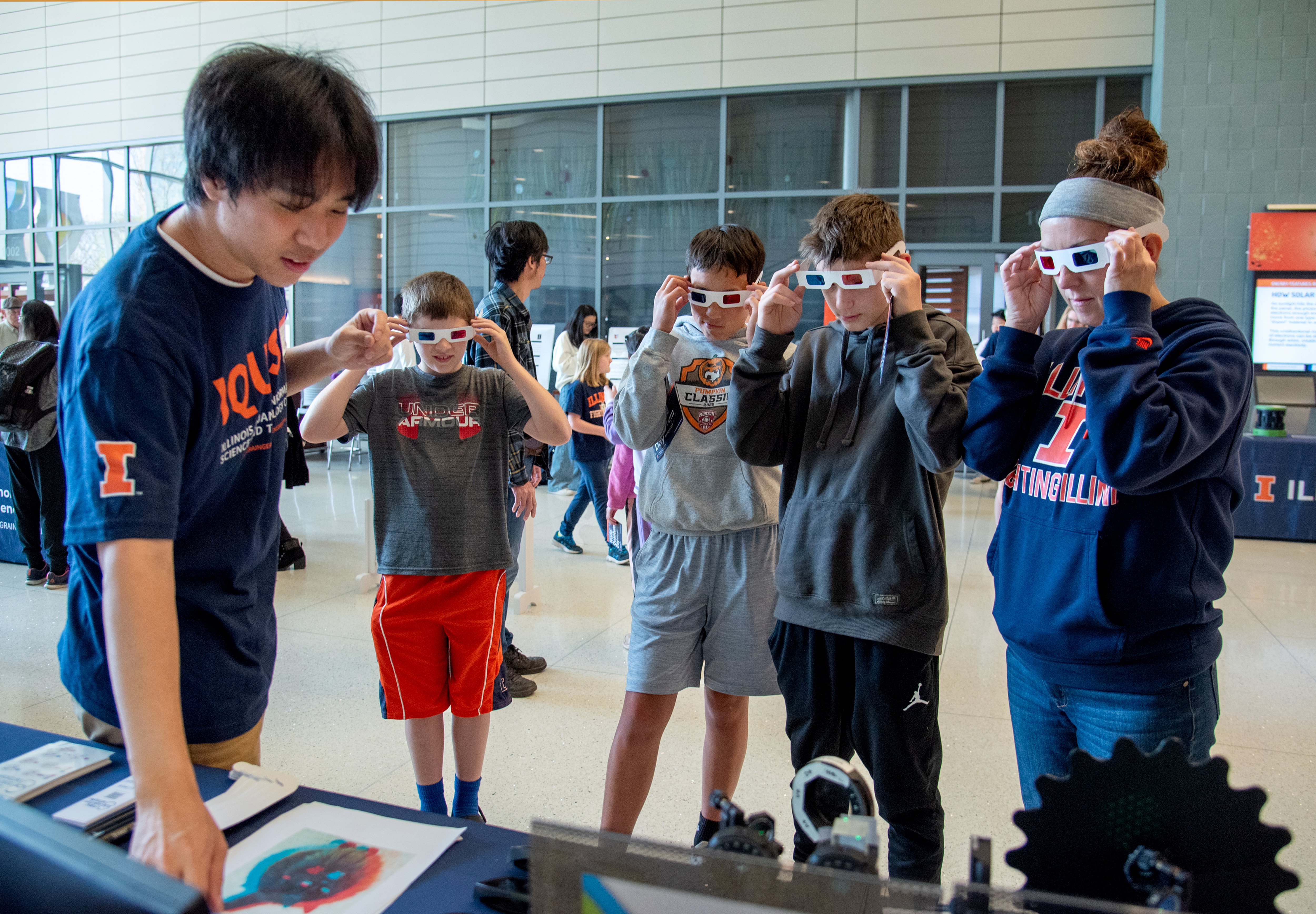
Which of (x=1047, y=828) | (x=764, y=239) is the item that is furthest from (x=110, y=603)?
(x=764, y=239)

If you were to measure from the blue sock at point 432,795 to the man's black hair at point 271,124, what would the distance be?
5.11ft

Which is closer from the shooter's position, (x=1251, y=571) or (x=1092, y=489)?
(x=1092, y=489)

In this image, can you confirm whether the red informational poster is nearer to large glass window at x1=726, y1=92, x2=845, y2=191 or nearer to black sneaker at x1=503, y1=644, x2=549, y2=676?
large glass window at x1=726, y1=92, x2=845, y2=191

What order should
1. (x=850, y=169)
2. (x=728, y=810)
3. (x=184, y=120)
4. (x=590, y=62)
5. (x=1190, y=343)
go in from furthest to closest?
1. (x=590, y=62)
2. (x=850, y=169)
3. (x=1190, y=343)
4. (x=184, y=120)
5. (x=728, y=810)

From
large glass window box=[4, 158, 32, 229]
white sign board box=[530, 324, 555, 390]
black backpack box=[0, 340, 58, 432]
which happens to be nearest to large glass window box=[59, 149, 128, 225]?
large glass window box=[4, 158, 32, 229]

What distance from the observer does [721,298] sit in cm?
192

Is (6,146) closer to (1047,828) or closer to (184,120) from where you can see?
(184,120)

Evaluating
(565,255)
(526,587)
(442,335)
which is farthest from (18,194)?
(442,335)

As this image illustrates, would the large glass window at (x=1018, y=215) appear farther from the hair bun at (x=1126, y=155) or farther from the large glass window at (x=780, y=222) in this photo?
the hair bun at (x=1126, y=155)

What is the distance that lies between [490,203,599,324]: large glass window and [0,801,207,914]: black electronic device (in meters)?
8.68

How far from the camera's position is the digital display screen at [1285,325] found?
22.2 feet

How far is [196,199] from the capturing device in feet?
3.19

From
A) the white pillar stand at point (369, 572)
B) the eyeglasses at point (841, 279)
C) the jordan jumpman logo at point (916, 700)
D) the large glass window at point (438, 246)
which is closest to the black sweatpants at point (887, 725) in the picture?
the jordan jumpman logo at point (916, 700)

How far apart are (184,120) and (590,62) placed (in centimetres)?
881
